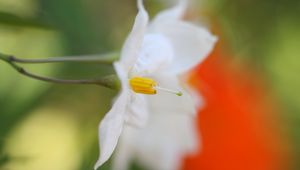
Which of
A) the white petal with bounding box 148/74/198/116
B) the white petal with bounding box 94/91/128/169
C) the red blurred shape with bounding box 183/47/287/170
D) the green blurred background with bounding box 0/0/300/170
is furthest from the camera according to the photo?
the red blurred shape with bounding box 183/47/287/170

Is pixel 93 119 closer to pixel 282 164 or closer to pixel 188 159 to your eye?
pixel 188 159

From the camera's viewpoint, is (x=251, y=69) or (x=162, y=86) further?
(x=251, y=69)

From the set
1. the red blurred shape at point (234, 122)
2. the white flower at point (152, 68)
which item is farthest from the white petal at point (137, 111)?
the red blurred shape at point (234, 122)

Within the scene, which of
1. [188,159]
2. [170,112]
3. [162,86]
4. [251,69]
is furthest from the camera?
[251,69]

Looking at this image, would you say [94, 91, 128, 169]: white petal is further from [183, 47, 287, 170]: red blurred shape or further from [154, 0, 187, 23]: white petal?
[183, 47, 287, 170]: red blurred shape

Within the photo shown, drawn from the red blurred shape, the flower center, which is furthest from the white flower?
the red blurred shape

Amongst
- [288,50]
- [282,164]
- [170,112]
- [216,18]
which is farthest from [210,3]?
[170,112]

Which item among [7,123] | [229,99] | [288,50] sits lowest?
[7,123]

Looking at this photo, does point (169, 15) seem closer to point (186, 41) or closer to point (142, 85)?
point (186, 41)

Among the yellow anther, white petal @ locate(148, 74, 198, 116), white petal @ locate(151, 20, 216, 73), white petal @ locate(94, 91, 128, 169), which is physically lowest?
white petal @ locate(94, 91, 128, 169)
